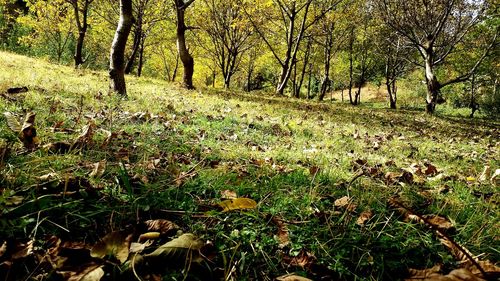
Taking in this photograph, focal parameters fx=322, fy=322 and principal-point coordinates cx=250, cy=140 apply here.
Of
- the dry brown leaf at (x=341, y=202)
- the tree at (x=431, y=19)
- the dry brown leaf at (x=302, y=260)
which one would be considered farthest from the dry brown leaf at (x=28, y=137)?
the tree at (x=431, y=19)

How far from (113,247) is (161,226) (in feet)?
0.97

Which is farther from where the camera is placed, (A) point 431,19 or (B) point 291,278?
(A) point 431,19

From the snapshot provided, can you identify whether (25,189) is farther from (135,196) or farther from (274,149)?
(274,149)

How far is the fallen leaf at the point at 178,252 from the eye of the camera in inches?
51.1

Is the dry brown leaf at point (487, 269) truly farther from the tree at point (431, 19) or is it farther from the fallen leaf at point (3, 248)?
the tree at point (431, 19)

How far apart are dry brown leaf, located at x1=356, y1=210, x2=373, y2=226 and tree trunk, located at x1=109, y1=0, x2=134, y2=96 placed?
22.7ft

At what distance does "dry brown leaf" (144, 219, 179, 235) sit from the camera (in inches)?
60.9

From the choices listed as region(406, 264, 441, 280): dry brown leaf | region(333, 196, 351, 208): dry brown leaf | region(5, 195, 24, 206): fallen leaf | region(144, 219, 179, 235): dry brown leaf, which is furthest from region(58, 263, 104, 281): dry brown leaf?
region(333, 196, 351, 208): dry brown leaf

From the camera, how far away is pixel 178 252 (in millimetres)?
1332

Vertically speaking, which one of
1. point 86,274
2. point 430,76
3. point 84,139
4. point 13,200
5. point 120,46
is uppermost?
point 430,76

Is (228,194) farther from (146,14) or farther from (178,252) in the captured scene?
(146,14)

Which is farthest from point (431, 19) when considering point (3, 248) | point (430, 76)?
point (3, 248)

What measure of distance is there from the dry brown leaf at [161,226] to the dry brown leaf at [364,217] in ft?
3.33

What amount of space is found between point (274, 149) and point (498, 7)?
16882 mm
